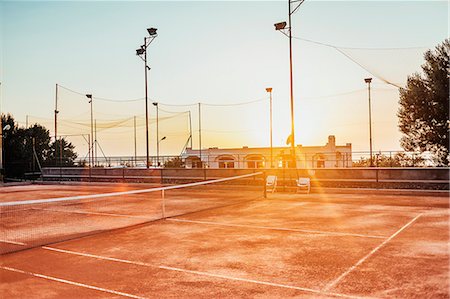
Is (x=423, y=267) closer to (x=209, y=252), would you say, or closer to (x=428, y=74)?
(x=209, y=252)

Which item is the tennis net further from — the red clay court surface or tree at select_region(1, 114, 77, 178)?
tree at select_region(1, 114, 77, 178)

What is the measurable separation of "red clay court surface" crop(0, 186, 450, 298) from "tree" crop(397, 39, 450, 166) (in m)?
22.0

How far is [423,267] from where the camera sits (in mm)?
7555

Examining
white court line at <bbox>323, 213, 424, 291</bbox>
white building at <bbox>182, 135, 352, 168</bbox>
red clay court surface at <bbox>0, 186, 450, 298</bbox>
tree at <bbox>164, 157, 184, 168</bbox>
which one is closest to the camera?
red clay court surface at <bbox>0, 186, 450, 298</bbox>

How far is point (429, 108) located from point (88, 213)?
95.9 feet

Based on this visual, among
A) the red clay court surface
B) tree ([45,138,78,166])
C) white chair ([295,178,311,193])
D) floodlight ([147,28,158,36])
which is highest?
floodlight ([147,28,158,36])

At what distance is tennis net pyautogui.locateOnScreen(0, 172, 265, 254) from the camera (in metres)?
11.2

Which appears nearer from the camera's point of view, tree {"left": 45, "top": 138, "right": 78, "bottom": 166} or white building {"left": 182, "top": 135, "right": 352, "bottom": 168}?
tree {"left": 45, "top": 138, "right": 78, "bottom": 166}

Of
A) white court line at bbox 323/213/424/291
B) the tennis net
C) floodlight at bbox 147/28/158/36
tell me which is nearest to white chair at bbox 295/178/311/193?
the tennis net

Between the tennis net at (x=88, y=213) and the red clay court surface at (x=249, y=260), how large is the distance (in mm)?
989

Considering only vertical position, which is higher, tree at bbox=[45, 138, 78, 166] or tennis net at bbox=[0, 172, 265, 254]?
tree at bbox=[45, 138, 78, 166]

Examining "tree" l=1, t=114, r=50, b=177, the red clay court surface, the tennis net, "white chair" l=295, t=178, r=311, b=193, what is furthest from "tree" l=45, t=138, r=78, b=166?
the red clay court surface

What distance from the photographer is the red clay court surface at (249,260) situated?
21.6ft

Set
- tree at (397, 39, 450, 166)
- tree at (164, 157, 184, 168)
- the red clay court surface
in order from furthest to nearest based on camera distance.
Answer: tree at (164, 157, 184, 168) → tree at (397, 39, 450, 166) → the red clay court surface
